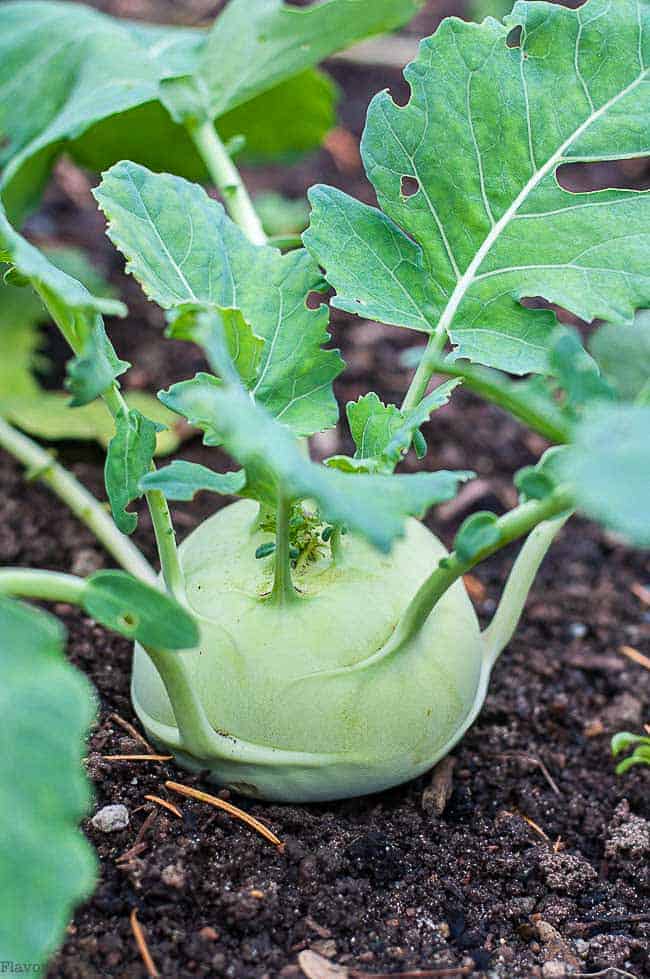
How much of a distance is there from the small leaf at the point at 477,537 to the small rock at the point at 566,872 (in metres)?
0.46

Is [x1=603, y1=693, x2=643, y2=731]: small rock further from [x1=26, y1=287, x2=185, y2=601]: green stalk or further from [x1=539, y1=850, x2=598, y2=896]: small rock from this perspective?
[x1=26, y1=287, x2=185, y2=601]: green stalk

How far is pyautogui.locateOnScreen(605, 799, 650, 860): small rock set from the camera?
1260mm

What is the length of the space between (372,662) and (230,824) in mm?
244

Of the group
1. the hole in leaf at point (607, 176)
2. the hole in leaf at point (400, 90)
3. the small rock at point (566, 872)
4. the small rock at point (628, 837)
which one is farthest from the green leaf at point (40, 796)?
the hole in leaf at point (400, 90)

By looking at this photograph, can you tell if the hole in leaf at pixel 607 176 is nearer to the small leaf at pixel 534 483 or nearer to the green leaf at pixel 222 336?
the green leaf at pixel 222 336

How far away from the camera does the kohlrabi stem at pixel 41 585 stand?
0.91 m

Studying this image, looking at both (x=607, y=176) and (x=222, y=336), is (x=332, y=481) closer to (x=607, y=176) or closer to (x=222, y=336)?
(x=222, y=336)

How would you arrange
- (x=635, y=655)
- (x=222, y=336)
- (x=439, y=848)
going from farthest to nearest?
1. (x=635, y=655)
2. (x=439, y=848)
3. (x=222, y=336)

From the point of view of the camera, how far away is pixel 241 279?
4.04ft

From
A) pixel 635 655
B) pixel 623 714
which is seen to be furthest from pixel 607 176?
pixel 623 714

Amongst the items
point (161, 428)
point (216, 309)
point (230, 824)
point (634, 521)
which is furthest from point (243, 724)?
point (634, 521)

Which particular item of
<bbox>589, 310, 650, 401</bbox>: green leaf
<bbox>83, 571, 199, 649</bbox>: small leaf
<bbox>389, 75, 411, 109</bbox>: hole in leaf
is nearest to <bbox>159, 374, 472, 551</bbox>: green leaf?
<bbox>83, 571, 199, 649</bbox>: small leaf

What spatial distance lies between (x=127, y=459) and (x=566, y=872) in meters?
0.68

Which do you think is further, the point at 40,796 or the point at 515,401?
the point at 515,401
